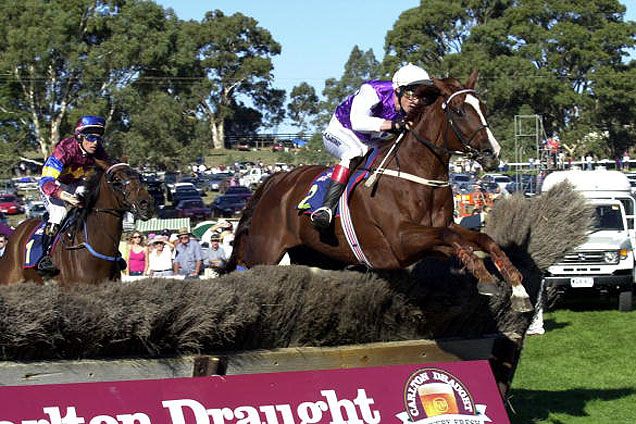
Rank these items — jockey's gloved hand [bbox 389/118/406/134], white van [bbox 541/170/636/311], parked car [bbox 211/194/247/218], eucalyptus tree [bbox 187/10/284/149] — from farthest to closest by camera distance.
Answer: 1. eucalyptus tree [bbox 187/10/284/149]
2. parked car [bbox 211/194/247/218]
3. white van [bbox 541/170/636/311]
4. jockey's gloved hand [bbox 389/118/406/134]

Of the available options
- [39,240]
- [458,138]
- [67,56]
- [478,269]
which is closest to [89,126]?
[39,240]

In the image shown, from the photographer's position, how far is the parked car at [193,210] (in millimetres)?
38566

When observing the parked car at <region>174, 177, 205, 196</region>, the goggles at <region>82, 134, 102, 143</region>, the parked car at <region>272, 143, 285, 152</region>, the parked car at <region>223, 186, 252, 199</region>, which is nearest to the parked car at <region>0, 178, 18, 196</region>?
the parked car at <region>174, 177, 205, 196</region>

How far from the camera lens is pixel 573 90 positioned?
58.6 metres

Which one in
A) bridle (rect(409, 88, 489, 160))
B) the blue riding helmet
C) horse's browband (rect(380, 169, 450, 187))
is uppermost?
the blue riding helmet

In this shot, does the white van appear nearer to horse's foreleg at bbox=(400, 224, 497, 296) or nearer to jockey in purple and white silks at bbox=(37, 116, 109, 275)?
horse's foreleg at bbox=(400, 224, 497, 296)

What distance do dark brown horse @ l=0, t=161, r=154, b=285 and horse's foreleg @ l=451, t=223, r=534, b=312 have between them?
124 inches

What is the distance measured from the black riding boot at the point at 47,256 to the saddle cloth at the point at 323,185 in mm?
2354

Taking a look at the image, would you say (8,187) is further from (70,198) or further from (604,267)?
(70,198)

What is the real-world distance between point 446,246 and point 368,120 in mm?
1496

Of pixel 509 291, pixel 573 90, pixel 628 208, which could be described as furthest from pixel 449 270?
pixel 573 90

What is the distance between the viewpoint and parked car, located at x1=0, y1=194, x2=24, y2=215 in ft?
144

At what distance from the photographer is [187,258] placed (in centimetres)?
1400

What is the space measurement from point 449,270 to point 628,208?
11.7 m
